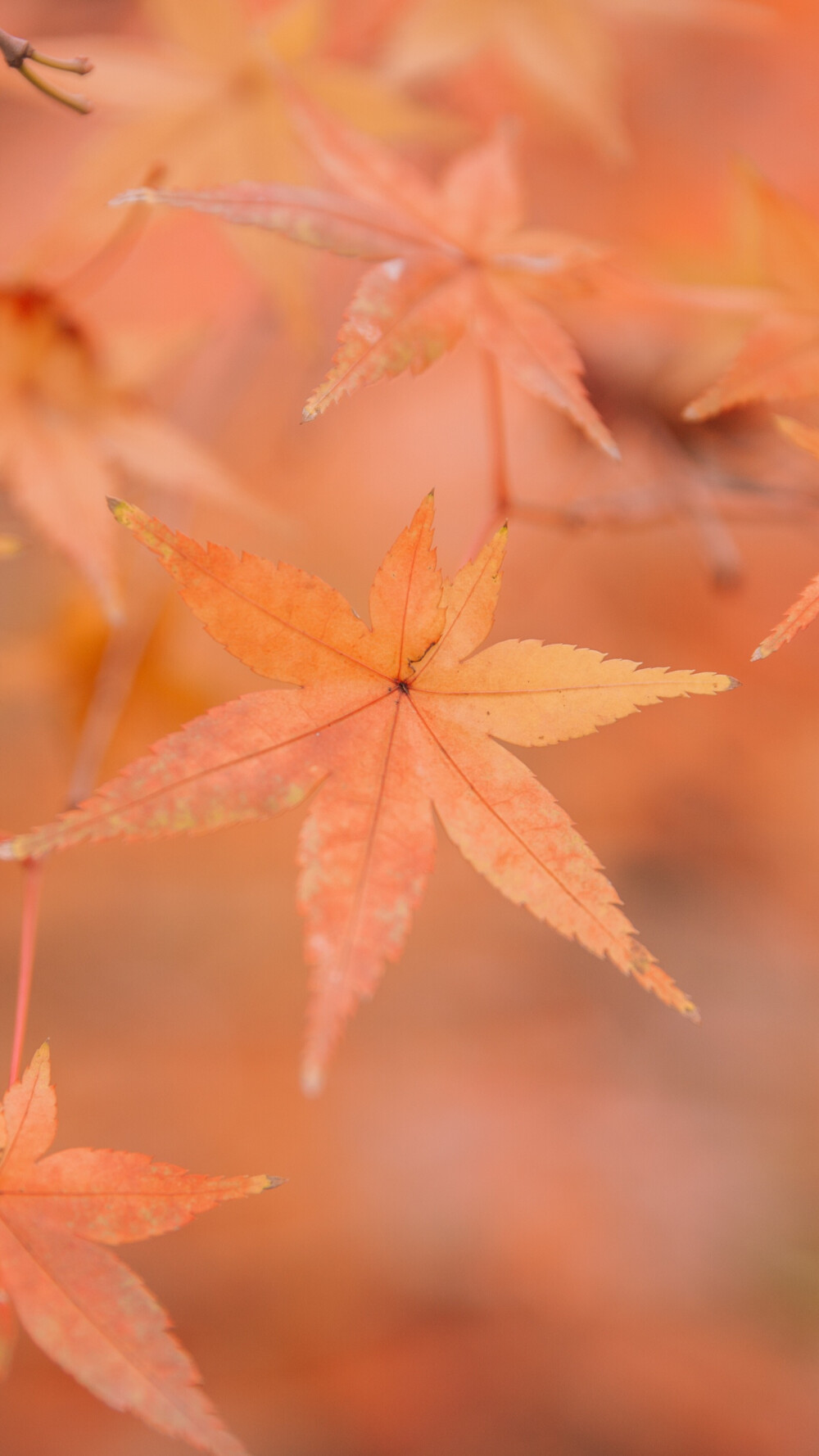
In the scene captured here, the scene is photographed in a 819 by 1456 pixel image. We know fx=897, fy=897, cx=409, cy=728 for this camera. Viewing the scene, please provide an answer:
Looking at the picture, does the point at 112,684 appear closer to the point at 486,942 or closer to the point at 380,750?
the point at 380,750

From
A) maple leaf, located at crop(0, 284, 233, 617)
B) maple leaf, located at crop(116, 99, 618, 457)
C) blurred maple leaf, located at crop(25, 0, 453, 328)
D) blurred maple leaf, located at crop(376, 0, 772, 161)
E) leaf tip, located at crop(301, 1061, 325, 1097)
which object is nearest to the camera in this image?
leaf tip, located at crop(301, 1061, 325, 1097)

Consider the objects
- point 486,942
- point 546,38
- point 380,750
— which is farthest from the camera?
point 486,942

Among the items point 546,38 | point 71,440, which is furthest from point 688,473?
point 71,440

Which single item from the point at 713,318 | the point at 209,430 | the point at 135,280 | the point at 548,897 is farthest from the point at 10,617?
the point at 548,897

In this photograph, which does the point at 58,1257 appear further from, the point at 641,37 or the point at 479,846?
the point at 641,37

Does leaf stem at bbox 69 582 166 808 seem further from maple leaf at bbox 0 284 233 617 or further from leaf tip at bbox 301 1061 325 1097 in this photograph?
leaf tip at bbox 301 1061 325 1097

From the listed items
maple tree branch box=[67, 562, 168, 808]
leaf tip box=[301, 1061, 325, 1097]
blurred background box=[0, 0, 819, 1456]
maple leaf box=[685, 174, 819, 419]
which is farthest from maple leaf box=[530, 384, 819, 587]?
leaf tip box=[301, 1061, 325, 1097]

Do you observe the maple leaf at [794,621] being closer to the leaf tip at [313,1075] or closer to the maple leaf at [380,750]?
the maple leaf at [380,750]
